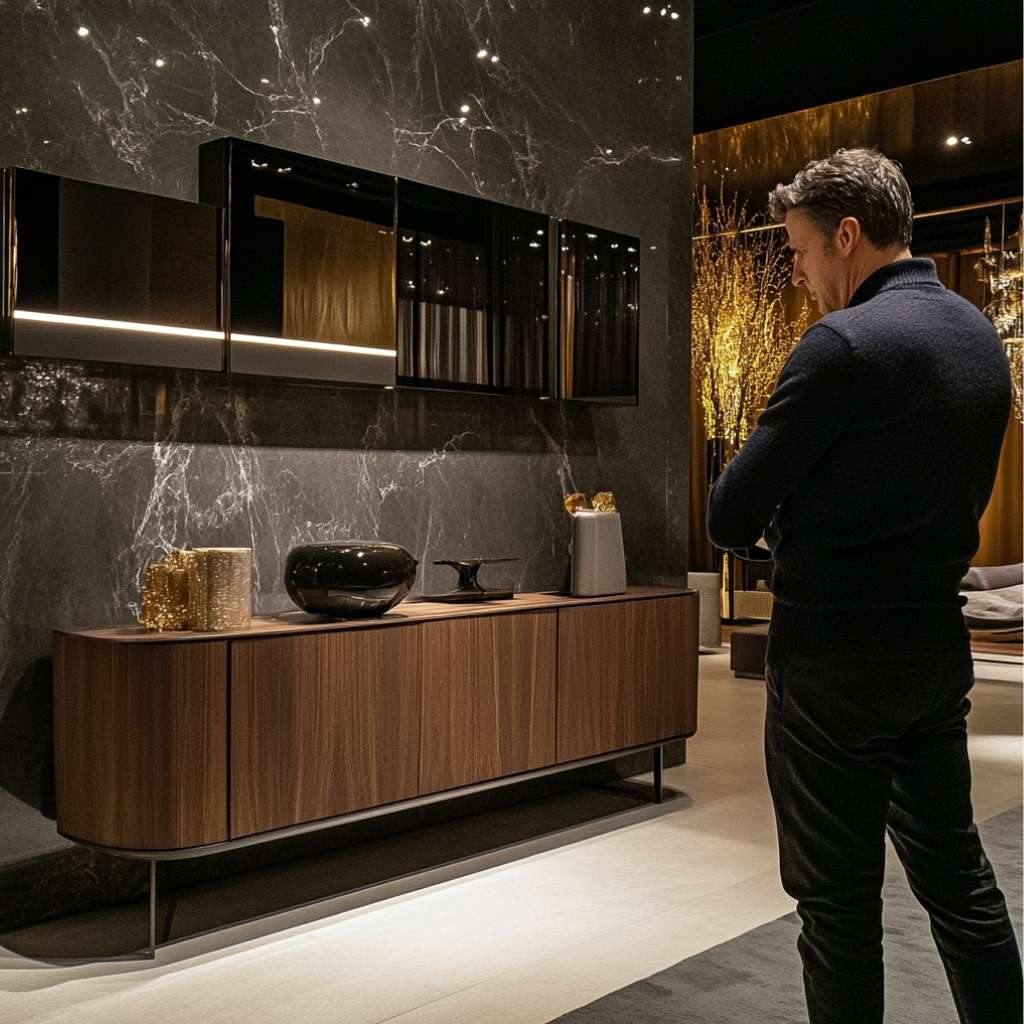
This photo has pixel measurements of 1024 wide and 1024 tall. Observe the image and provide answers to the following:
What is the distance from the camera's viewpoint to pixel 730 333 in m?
8.68

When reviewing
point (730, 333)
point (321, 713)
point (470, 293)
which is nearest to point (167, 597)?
point (321, 713)

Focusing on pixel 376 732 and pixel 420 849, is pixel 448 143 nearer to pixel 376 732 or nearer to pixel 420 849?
pixel 376 732

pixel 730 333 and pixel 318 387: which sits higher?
pixel 730 333

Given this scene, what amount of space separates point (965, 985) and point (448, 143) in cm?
300

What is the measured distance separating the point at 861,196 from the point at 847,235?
0.18 feet

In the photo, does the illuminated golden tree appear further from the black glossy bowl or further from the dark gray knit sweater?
the dark gray knit sweater

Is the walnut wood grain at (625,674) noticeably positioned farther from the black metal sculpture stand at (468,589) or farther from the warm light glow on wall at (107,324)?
the warm light glow on wall at (107,324)

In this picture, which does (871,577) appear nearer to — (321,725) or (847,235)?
(847,235)

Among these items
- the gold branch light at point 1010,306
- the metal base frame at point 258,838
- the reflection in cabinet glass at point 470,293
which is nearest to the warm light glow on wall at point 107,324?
the reflection in cabinet glass at point 470,293

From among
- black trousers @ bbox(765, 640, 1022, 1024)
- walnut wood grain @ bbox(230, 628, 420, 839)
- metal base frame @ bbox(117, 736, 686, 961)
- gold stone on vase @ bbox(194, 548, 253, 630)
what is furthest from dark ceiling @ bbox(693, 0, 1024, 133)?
black trousers @ bbox(765, 640, 1022, 1024)

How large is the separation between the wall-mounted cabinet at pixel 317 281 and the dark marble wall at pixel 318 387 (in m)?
0.16

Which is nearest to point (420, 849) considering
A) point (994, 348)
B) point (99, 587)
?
point (99, 587)

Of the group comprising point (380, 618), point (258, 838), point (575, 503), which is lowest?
point (258, 838)

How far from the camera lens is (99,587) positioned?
302cm
